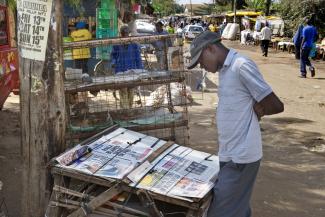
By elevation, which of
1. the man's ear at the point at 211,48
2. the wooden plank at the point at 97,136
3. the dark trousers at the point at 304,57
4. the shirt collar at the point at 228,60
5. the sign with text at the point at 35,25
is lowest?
the wooden plank at the point at 97,136

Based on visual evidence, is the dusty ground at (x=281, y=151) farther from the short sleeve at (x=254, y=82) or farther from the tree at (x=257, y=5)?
the tree at (x=257, y=5)

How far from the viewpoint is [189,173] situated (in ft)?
11.7

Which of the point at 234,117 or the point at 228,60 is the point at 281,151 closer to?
the point at 234,117

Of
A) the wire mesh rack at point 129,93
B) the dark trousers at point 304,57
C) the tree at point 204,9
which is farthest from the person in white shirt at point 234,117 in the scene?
the tree at point 204,9

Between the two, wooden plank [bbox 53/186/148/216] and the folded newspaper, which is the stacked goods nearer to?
the folded newspaper

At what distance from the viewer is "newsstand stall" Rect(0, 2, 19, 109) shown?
701 centimetres

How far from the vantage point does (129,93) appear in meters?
6.08

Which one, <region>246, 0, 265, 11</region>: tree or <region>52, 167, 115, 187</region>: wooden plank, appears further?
<region>246, 0, 265, 11</region>: tree

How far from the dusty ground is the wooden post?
2.77 feet

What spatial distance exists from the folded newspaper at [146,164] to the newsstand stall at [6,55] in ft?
11.6

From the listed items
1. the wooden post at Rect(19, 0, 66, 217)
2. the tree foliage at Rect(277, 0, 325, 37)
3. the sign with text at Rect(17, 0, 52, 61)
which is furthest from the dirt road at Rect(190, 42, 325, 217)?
the tree foliage at Rect(277, 0, 325, 37)

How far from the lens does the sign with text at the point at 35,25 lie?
3402mm

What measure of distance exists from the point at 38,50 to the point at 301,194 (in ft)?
10.7

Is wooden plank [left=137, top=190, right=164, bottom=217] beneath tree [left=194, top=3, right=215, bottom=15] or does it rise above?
beneath
